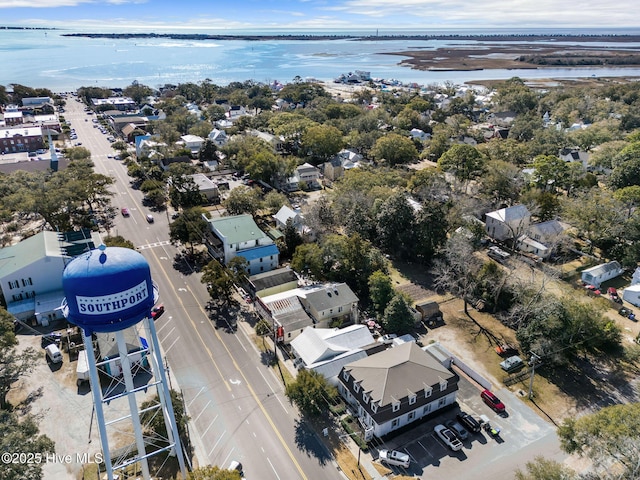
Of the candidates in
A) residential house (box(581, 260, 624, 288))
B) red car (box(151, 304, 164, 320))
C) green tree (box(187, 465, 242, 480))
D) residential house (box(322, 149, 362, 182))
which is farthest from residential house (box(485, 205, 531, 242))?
green tree (box(187, 465, 242, 480))

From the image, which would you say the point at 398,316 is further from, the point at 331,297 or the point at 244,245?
the point at 244,245

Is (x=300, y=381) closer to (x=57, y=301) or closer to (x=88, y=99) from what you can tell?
(x=57, y=301)

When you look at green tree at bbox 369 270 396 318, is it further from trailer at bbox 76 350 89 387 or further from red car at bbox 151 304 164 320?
trailer at bbox 76 350 89 387

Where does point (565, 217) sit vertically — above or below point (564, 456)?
above

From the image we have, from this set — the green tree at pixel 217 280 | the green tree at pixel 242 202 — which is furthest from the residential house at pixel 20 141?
the green tree at pixel 217 280

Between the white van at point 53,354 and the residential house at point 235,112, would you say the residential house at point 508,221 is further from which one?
the residential house at point 235,112

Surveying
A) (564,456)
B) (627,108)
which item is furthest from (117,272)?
(627,108)
